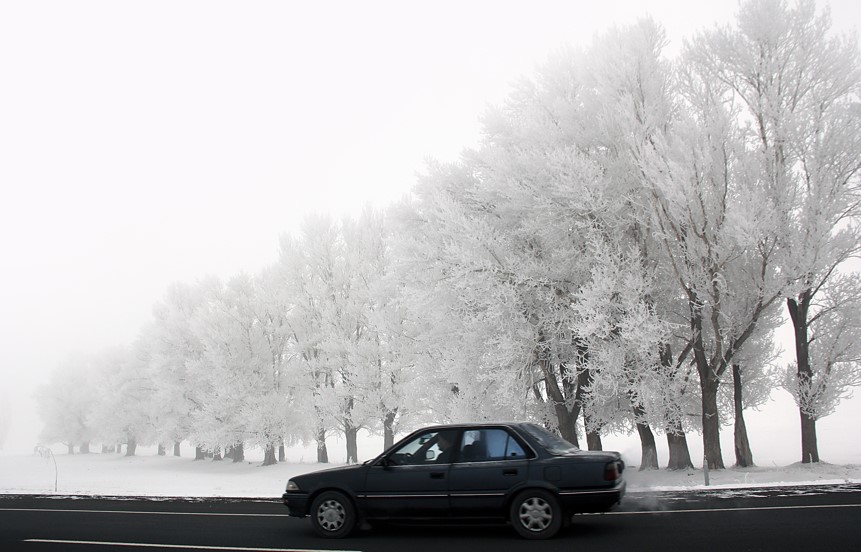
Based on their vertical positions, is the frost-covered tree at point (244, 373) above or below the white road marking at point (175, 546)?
above

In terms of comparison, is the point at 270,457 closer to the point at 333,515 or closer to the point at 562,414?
the point at 562,414

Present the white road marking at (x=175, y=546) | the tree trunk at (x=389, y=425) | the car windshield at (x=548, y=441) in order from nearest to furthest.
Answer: the white road marking at (x=175, y=546) → the car windshield at (x=548, y=441) → the tree trunk at (x=389, y=425)

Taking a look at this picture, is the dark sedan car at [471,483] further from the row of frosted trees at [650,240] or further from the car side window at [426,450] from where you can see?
the row of frosted trees at [650,240]

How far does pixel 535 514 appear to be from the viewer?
849cm

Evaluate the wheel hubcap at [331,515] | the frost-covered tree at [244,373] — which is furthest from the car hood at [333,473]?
the frost-covered tree at [244,373]

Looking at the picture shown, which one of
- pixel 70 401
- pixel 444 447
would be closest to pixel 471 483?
pixel 444 447

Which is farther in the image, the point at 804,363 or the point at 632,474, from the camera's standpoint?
the point at 804,363

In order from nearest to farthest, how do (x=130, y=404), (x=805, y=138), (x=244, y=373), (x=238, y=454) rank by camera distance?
(x=805, y=138)
(x=244, y=373)
(x=238, y=454)
(x=130, y=404)

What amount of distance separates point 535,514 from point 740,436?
13.4 metres

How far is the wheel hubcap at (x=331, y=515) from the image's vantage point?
30.8 ft

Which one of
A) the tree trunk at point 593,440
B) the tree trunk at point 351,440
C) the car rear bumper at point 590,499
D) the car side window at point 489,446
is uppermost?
the car side window at point 489,446

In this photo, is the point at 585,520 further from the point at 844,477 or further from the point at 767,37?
the point at 767,37

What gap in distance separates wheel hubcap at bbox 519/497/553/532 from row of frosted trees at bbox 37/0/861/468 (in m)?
8.66

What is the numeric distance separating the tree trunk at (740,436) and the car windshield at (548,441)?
12.2 metres
